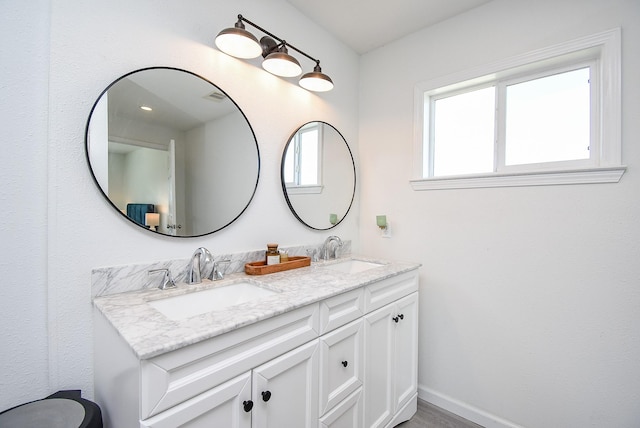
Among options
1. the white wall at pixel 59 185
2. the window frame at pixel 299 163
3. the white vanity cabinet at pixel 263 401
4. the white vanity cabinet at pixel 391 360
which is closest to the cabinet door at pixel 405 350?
the white vanity cabinet at pixel 391 360

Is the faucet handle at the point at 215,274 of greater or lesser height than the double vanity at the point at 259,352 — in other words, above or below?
above

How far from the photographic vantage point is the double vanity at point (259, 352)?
726mm

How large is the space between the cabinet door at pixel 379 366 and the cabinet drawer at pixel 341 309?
0.36 feet

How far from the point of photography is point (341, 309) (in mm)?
1255

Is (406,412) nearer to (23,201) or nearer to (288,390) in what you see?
(288,390)

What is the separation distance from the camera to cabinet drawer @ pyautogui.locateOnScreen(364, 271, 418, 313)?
4.64 ft

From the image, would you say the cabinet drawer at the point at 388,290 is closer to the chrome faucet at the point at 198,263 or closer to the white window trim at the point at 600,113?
the white window trim at the point at 600,113

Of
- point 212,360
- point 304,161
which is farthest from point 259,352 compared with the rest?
point 304,161

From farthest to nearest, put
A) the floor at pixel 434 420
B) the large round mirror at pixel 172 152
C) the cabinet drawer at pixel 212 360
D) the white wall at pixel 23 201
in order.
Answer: the floor at pixel 434 420, the large round mirror at pixel 172 152, the white wall at pixel 23 201, the cabinet drawer at pixel 212 360

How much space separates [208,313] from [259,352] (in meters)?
0.21

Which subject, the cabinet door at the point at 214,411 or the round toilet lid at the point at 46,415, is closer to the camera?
the cabinet door at the point at 214,411

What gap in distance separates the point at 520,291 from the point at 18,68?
8.27 feet

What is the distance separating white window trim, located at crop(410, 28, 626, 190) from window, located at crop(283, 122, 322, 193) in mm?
848

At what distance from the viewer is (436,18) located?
1875mm
